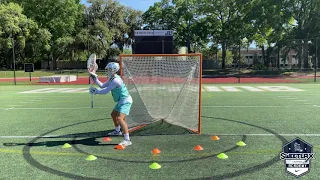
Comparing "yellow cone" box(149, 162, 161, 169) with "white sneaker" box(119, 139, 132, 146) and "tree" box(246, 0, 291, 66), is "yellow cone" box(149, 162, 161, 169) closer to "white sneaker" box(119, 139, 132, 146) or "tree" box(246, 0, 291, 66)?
"white sneaker" box(119, 139, 132, 146)

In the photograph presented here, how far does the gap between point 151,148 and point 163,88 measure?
3.34 metres

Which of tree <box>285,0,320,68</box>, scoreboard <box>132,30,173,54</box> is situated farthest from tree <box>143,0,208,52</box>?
tree <box>285,0,320,68</box>

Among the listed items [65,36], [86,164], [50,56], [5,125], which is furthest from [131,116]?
[50,56]

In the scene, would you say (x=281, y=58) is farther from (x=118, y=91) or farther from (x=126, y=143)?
(x=126, y=143)

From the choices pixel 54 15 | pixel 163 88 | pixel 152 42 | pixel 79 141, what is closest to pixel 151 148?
pixel 79 141

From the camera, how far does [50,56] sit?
53.3 m

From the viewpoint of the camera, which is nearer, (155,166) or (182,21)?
(155,166)

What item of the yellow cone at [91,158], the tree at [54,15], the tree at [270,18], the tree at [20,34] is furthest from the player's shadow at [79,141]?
the tree at [54,15]

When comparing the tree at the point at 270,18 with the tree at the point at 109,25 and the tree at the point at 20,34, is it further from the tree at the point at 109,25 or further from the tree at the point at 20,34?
the tree at the point at 20,34

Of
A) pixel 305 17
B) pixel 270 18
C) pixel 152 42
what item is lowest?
pixel 152 42

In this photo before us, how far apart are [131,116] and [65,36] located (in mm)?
46417

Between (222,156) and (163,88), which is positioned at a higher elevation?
(163,88)

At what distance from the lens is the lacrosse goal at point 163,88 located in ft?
→ 23.4

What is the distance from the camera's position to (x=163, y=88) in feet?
28.5
